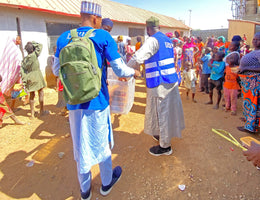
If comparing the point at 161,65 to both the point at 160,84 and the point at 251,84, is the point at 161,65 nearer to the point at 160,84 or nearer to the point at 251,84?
the point at 160,84

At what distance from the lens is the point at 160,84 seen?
271cm

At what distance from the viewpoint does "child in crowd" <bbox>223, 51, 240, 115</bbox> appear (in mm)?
4289

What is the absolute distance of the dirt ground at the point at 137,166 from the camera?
2.41m

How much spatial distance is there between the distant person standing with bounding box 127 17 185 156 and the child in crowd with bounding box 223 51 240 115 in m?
2.15

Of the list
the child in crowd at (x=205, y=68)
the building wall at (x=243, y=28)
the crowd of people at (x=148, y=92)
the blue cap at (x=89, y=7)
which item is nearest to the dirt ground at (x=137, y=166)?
the crowd of people at (x=148, y=92)

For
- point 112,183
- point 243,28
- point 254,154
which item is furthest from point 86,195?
point 243,28

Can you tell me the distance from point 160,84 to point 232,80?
8.74ft

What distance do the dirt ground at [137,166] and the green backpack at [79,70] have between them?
55.4 inches

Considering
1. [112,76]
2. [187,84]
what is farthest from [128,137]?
[187,84]

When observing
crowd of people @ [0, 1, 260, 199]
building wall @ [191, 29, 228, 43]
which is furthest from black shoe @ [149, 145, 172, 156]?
building wall @ [191, 29, 228, 43]

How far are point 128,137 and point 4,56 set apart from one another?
433 cm

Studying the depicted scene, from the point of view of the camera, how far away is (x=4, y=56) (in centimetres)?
541

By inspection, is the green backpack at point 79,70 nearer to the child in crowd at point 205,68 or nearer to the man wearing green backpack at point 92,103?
the man wearing green backpack at point 92,103

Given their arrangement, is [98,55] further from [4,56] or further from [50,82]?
[50,82]
